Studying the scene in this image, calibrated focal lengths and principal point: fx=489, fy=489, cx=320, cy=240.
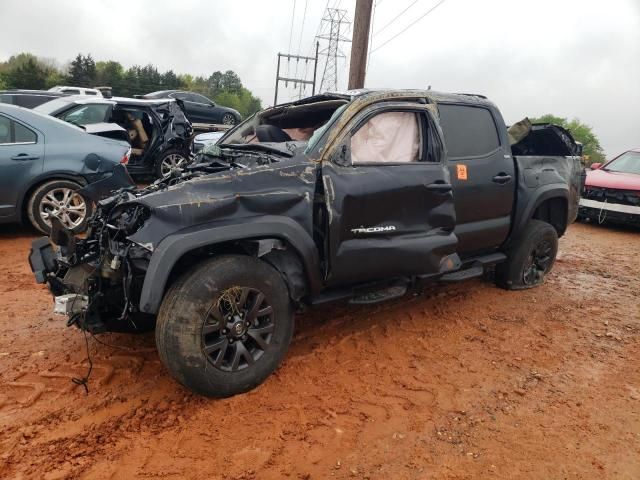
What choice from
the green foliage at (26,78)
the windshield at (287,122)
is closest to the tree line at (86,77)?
the green foliage at (26,78)

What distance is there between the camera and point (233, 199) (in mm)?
3014

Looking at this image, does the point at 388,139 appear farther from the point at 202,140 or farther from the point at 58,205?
the point at 202,140

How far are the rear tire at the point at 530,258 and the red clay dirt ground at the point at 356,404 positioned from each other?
0.64 m

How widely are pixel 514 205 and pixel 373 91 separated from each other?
200cm

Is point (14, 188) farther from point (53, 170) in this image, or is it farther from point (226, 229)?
point (226, 229)

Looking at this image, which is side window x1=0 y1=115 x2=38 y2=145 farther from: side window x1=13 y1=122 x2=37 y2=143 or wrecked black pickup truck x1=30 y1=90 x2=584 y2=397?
wrecked black pickup truck x1=30 y1=90 x2=584 y2=397

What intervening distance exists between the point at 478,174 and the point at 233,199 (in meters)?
2.41

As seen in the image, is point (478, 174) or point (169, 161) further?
point (169, 161)

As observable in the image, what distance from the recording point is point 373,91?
3918mm

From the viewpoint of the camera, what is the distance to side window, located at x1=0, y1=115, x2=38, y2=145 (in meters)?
5.82

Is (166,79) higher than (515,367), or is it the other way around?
(166,79)

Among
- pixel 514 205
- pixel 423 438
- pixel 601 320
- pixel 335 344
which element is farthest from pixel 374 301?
pixel 601 320

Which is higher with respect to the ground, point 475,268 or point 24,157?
point 24,157

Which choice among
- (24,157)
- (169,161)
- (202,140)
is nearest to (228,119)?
(202,140)
